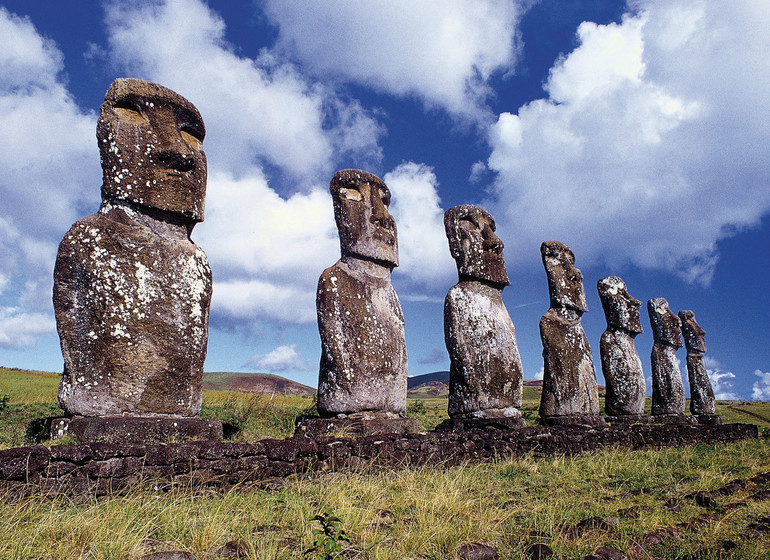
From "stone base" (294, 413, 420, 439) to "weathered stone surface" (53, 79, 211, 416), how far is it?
1603mm

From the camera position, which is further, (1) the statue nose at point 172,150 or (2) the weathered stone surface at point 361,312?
(2) the weathered stone surface at point 361,312

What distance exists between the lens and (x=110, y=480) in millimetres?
5195

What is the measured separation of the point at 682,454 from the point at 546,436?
10.4 ft

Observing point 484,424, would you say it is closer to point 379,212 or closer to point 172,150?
point 379,212

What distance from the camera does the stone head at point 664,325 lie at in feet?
56.7

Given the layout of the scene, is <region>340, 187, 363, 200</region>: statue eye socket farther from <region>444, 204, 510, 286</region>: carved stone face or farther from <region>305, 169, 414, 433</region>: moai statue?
<region>444, 204, 510, 286</region>: carved stone face

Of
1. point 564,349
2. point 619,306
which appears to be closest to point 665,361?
point 619,306

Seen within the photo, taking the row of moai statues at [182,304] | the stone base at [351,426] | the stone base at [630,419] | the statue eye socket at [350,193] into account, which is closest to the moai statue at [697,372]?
the stone base at [630,419]

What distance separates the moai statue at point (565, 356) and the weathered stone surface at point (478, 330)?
1708 mm

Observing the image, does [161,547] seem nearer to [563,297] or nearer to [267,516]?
[267,516]

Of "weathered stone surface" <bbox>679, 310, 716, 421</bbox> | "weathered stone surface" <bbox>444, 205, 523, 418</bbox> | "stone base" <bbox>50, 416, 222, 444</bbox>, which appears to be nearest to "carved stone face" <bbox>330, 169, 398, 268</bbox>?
"weathered stone surface" <bbox>444, 205, 523, 418</bbox>

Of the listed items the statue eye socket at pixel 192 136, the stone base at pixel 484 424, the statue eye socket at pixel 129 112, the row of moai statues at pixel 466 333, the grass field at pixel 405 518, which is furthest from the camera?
the stone base at pixel 484 424

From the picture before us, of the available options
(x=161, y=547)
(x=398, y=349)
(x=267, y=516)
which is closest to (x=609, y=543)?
(x=267, y=516)

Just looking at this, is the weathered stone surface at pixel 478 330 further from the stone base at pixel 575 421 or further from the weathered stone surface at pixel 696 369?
the weathered stone surface at pixel 696 369
